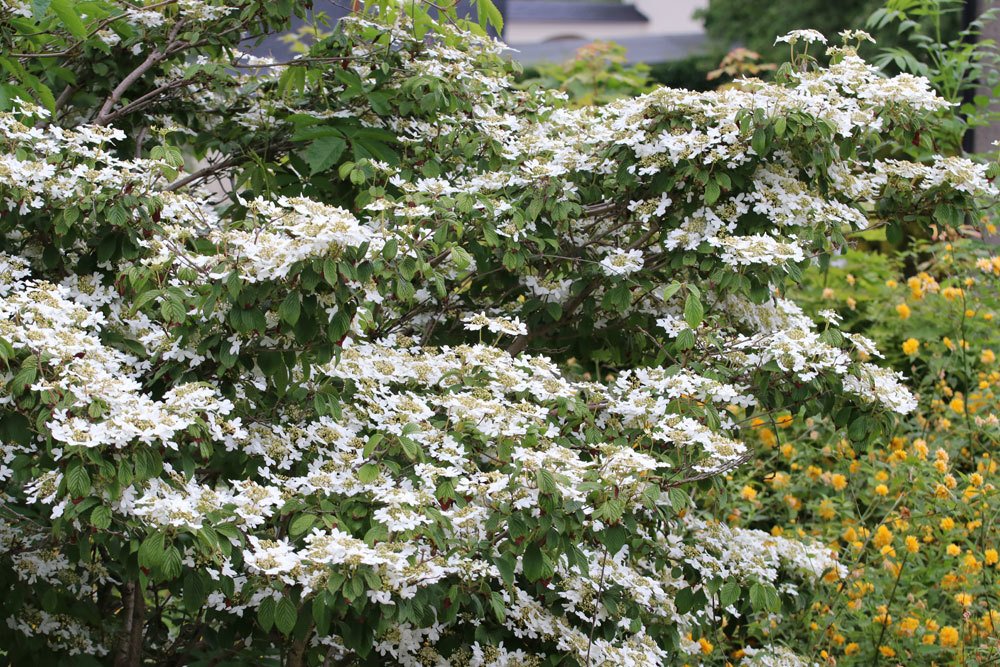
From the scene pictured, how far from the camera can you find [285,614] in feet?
6.72

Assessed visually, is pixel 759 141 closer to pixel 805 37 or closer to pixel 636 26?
pixel 805 37

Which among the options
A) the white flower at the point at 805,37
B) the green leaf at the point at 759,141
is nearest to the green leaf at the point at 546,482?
the green leaf at the point at 759,141

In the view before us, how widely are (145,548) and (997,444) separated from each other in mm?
3166

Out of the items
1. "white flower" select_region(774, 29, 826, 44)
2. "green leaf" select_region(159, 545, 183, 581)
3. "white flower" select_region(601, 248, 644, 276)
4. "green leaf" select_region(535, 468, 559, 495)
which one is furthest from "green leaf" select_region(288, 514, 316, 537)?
"white flower" select_region(774, 29, 826, 44)

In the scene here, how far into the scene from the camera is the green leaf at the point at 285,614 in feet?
6.69

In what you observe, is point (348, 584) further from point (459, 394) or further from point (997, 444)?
point (997, 444)

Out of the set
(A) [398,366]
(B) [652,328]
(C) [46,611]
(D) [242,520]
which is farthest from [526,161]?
(C) [46,611]

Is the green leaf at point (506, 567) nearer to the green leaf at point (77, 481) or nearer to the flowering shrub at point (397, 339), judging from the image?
the flowering shrub at point (397, 339)

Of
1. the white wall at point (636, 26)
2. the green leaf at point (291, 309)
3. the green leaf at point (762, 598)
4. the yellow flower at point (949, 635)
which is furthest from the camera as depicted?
the white wall at point (636, 26)

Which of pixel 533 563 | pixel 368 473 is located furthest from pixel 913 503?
pixel 368 473

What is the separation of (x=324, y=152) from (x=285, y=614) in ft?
4.91

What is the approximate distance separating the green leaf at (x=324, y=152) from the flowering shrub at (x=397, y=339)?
0.01m

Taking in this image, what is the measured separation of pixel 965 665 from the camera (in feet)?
10.6

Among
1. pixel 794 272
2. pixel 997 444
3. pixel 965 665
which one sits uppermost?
pixel 794 272
